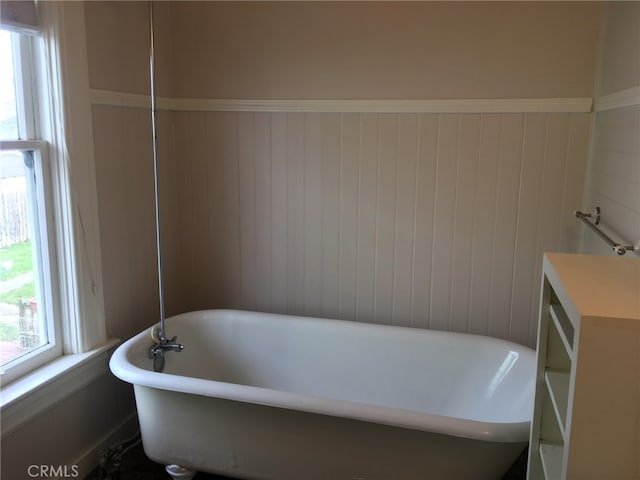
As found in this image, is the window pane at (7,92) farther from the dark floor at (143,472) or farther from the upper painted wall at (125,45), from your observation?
the dark floor at (143,472)

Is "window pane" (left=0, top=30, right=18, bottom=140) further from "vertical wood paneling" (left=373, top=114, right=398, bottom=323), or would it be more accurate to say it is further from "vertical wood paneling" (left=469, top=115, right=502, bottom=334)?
"vertical wood paneling" (left=469, top=115, right=502, bottom=334)

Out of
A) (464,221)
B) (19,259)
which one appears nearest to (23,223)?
(19,259)

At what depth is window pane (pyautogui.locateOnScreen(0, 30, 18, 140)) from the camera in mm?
1865

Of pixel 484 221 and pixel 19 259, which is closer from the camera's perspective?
pixel 19 259

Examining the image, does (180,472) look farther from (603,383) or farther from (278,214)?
(603,383)

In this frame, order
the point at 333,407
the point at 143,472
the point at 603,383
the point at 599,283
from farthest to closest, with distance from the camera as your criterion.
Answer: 1. the point at 143,472
2. the point at 333,407
3. the point at 599,283
4. the point at 603,383

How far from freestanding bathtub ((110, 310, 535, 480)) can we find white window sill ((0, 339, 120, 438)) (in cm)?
17

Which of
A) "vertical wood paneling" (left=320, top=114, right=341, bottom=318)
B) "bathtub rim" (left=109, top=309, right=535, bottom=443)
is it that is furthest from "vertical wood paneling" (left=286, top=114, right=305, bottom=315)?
"bathtub rim" (left=109, top=309, right=535, bottom=443)

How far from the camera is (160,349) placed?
2.32 m

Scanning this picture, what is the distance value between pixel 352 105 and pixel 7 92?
1.39 metres

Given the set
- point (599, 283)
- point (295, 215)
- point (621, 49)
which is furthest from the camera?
point (295, 215)

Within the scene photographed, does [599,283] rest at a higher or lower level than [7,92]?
lower

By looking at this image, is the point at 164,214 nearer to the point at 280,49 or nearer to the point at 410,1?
the point at 280,49

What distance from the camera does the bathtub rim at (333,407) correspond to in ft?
5.22
